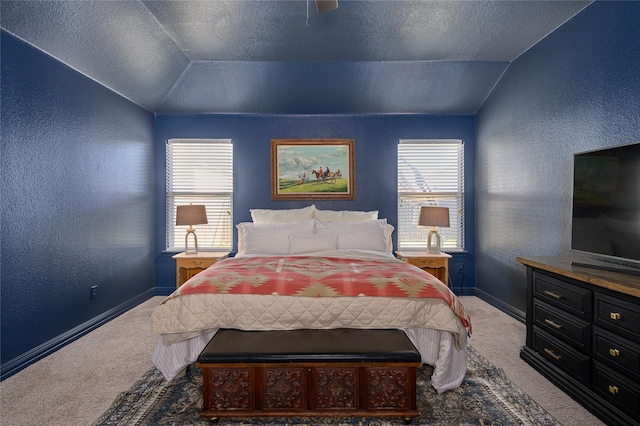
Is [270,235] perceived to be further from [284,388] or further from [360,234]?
[284,388]

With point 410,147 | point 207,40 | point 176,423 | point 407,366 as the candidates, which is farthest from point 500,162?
point 176,423

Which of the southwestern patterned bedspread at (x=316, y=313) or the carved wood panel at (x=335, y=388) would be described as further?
the southwestern patterned bedspread at (x=316, y=313)

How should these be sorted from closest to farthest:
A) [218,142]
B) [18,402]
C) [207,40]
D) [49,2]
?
[18,402] < [49,2] < [207,40] < [218,142]

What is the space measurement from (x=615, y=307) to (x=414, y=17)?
→ 2.83m

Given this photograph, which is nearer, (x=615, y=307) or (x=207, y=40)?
(x=615, y=307)

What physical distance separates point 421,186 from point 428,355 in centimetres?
284

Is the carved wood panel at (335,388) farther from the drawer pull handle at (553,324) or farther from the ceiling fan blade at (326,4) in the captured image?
the ceiling fan blade at (326,4)

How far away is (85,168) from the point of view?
336 cm

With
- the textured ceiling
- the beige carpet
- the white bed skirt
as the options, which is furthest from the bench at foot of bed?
the textured ceiling

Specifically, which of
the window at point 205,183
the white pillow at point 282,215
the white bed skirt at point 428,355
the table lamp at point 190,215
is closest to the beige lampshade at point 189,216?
the table lamp at point 190,215

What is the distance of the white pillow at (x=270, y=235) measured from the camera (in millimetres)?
3854

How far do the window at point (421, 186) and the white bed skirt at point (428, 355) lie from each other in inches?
96.0

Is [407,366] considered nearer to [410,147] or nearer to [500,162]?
[500,162]

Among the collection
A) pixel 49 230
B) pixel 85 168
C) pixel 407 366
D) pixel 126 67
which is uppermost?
pixel 126 67
